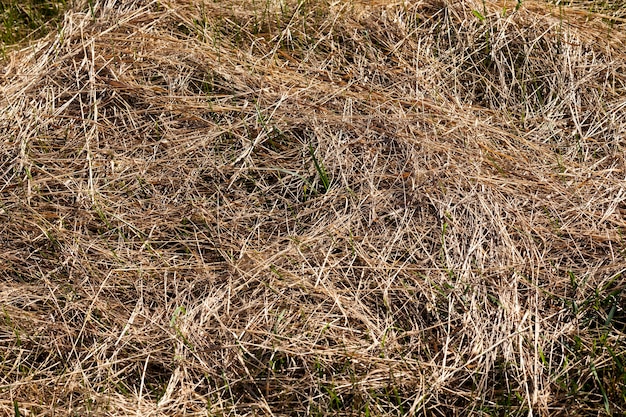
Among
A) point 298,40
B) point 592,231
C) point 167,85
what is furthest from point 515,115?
point 167,85

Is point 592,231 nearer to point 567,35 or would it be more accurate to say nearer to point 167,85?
point 567,35

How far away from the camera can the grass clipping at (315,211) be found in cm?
237

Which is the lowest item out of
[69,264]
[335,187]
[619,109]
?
[619,109]

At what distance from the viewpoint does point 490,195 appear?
8.93 feet

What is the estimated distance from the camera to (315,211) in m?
2.75

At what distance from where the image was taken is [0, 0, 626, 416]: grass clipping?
7.77 feet

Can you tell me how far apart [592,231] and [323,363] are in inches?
37.7

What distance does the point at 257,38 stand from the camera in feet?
11.1

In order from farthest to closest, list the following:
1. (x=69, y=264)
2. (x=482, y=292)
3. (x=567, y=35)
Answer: (x=567, y=35) < (x=69, y=264) < (x=482, y=292)

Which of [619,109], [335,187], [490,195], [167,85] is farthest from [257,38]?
[619,109]

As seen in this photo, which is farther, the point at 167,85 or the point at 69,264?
the point at 167,85

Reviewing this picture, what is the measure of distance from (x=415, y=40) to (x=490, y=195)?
91cm

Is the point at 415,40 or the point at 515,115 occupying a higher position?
the point at 415,40

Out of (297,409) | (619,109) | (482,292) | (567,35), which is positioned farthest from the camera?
(567,35)
